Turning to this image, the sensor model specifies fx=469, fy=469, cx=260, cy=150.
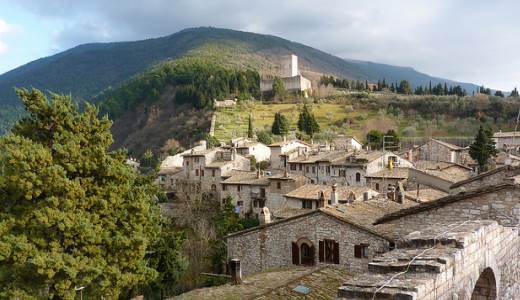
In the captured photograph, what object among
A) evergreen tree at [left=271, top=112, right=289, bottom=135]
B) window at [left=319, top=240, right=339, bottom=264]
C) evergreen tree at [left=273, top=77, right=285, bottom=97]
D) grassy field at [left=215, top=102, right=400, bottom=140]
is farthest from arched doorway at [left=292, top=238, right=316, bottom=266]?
evergreen tree at [left=273, top=77, right=285, bottom=97]

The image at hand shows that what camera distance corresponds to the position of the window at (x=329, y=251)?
685 inches

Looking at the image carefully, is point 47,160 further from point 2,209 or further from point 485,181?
point 485,181

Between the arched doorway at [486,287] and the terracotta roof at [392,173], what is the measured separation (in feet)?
97.3

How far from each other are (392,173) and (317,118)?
47.6m

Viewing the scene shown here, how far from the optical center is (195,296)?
53.2ft

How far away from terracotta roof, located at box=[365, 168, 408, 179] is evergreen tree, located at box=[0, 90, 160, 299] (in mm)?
25273

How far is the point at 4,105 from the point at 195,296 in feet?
550

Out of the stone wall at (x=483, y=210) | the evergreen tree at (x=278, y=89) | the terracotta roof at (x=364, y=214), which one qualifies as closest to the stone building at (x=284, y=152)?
the terracotta roof at (x=364, y=214)

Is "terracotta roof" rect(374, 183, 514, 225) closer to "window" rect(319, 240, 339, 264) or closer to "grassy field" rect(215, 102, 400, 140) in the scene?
"window" rect(319, 240, 339, 264)

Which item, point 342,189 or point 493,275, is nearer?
point 493,275

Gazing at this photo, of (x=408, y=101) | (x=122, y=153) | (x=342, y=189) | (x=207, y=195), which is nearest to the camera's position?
(x=122, y=153)

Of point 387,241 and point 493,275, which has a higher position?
point 493,275

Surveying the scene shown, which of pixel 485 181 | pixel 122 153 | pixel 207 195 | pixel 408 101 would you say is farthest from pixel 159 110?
pixel 485 181

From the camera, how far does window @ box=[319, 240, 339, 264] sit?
1739 cm
